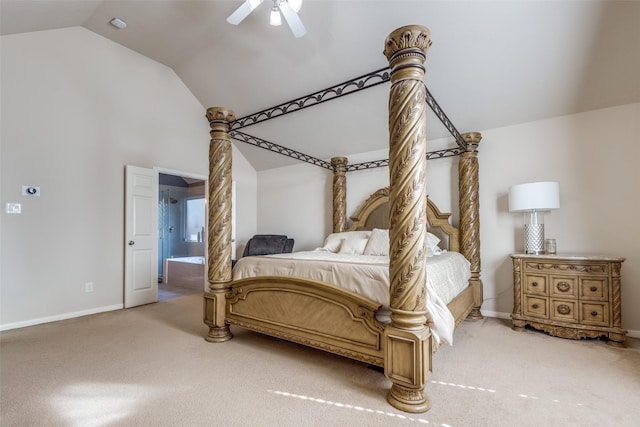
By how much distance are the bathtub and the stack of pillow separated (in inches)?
110

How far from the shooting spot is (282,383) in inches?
79.0

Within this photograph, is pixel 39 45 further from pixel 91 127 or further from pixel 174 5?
pixel 174 5

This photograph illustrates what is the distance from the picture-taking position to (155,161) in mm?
4535

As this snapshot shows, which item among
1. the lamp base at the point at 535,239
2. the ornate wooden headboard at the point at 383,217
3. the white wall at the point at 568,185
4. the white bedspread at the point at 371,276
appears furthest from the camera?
the ornate wooden headboard at the point at 383,217

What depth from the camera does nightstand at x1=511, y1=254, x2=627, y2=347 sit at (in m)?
2.64

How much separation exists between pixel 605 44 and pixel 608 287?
7.10 ft

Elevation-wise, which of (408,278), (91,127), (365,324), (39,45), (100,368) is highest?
(39,45)

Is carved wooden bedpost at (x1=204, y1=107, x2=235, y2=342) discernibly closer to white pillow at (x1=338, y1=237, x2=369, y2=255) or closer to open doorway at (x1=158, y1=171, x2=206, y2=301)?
white pillow at (x1=338, y1=237, x2=369, y2=255)

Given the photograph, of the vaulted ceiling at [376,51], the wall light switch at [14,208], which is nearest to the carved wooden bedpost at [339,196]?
the vaulted ceiling at [376,51]

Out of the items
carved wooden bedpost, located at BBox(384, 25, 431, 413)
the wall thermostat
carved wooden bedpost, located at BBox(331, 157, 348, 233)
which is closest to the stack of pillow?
carved wooden bedpost, located at BBox(331, 157, 348, 233)

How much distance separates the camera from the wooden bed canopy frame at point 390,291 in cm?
172

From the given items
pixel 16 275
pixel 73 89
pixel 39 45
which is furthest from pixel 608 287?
pixel 39 45

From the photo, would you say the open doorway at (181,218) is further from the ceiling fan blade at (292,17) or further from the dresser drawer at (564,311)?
the dresser drawer at (564,311)

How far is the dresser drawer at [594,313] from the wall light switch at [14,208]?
593cm
